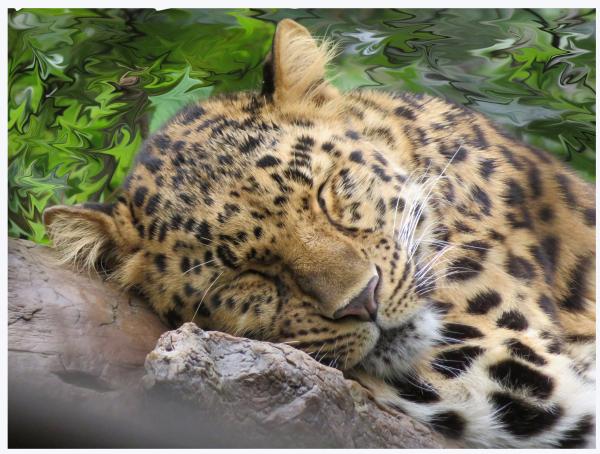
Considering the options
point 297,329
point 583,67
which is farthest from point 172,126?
point 583,67

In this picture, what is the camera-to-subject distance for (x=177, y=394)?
2.34 meters

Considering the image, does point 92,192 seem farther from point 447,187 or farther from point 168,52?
point 447,187

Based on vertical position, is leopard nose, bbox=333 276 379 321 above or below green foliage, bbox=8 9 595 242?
below

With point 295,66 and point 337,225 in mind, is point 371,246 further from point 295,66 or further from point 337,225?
point 295,66

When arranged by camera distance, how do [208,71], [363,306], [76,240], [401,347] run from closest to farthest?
[363,306] < [401,347] < [76,240] < [208,71]

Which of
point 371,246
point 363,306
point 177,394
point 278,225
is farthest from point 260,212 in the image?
point 177,394

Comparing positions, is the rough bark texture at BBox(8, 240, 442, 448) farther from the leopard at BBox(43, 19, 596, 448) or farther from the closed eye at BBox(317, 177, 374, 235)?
the closed eye at BBox(317, 177, 374, 235)

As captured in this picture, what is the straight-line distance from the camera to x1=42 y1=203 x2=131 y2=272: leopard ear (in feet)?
10.3

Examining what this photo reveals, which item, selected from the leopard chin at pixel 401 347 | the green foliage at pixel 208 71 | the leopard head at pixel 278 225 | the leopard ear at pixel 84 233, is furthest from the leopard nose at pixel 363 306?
the green foliage at pixel 208 71

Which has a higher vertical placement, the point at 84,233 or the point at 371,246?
the point at 371,246

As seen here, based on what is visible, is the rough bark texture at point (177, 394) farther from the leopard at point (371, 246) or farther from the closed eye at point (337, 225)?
the closed eye at point (337, 225)

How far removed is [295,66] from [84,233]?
1087mm

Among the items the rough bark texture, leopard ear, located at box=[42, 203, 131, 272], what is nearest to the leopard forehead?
leopard ear, located at box=[42, 203, 131, 272]

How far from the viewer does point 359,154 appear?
3279 millimetres
